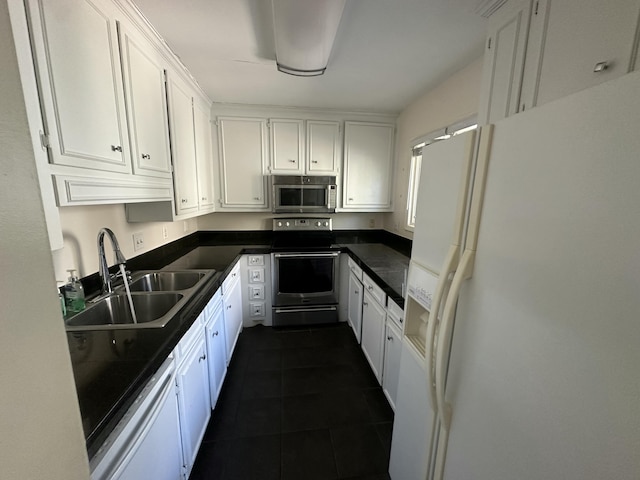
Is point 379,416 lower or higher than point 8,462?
lower

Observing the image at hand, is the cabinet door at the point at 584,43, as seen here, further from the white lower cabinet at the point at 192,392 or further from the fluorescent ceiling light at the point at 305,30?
the white lower cabinet at the point at 192,392

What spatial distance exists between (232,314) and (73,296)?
1258mm

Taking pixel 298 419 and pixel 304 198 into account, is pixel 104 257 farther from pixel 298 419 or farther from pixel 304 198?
pixel 304 198

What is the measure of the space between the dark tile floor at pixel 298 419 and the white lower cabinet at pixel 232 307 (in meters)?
0.20

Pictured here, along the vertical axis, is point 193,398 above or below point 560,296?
below

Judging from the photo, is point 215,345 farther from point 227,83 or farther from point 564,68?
point 564,68

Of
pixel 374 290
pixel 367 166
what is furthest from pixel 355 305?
pixel 367 166

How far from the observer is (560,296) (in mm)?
486

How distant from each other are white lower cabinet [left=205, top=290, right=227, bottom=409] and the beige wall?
2019mm

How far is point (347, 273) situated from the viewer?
2842mm

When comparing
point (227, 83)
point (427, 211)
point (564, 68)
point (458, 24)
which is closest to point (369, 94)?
point (458, 24)

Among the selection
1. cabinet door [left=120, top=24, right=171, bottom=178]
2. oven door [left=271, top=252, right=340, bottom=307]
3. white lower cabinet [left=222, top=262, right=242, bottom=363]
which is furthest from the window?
cabinet door [left=120, top=24, right=171, bottom=178]

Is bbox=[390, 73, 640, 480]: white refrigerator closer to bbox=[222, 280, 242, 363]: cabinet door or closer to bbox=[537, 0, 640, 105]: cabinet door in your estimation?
bbox=[537, 0, 640, 105]: cabinet door

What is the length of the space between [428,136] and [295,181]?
1.38 meters
